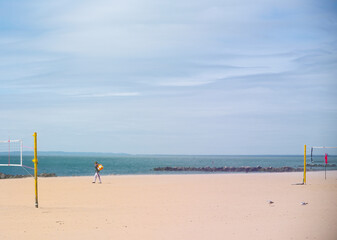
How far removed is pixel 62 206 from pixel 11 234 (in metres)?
4.96

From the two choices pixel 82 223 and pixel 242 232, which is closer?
pixel 242 232

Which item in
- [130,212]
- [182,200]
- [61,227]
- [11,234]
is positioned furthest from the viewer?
[182,200]

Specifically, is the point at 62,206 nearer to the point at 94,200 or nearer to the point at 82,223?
the point at 94,200

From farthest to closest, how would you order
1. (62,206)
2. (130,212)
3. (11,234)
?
(62,206) < (130,212) < (11,234)

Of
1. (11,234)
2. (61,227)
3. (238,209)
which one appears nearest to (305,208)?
(238,209)

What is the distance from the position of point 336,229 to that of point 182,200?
23.4 feet

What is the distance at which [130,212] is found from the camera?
1259 centimetres

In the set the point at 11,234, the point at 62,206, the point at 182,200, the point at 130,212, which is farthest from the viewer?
the point at 182,200

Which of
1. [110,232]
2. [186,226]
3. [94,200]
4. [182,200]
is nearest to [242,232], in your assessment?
[186,226]

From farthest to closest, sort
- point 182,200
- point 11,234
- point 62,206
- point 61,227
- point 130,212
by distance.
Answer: point 182,200 < point 62,206 < point 130,212 < point 61,227 < point 11,234

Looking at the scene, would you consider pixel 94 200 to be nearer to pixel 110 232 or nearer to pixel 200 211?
pixel 200 211

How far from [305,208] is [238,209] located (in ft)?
6.70

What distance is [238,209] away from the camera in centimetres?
1302

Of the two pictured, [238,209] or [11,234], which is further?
[238,209]
